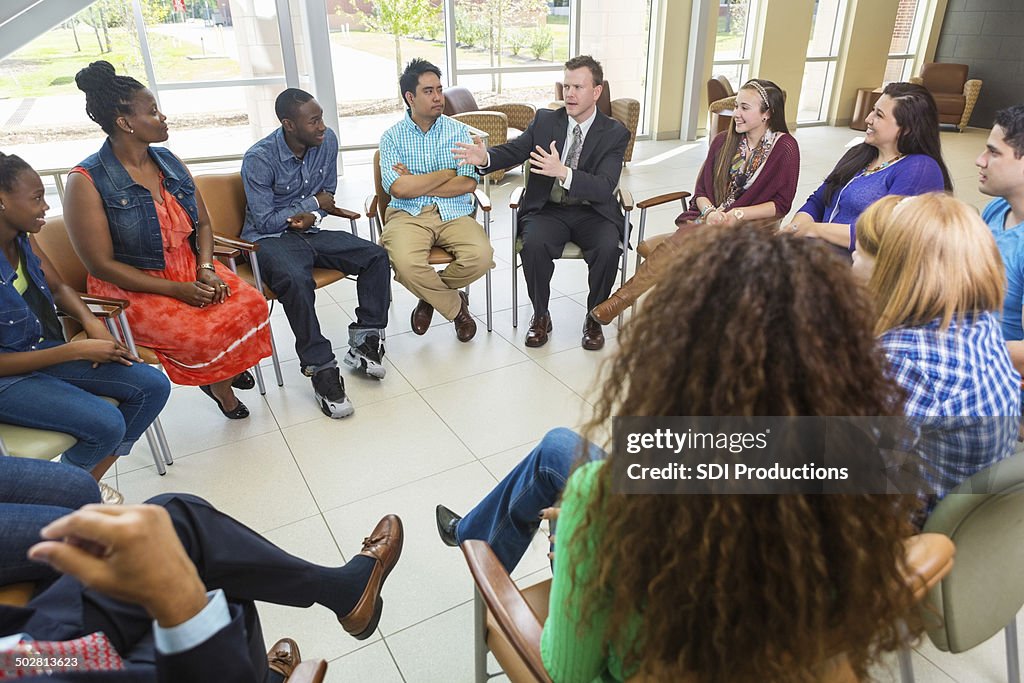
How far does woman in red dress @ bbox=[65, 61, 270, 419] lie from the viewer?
2213 millimetres

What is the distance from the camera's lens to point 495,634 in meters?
1.25

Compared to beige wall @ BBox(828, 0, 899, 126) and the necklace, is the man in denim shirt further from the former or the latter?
beige wall @ BBox(828, 0, 899, 126)

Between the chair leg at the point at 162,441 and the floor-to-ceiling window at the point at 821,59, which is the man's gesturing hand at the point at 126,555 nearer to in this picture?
the chair leg at the point at 162,441

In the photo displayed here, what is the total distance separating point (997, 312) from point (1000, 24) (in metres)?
9.90

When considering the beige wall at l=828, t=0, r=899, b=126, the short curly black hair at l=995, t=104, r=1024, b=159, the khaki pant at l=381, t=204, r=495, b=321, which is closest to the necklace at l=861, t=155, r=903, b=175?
the short curly black hair at l=995, t=104, r=1024, b=159

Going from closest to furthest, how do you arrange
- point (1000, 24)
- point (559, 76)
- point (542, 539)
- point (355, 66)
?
point (542, 539), point (355, 66), point (559, 76), point (1000, 24)

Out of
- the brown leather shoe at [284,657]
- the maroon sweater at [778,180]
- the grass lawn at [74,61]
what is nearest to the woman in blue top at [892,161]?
the maroon sweater at [778,180]

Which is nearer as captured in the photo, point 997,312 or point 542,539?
point 997,312

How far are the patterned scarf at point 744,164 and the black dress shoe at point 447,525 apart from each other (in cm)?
207

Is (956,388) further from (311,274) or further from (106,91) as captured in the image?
(106,91)

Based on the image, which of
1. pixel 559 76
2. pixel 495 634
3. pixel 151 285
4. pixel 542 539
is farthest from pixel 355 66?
pixel 495 634

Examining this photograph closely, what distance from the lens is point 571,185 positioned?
309cm

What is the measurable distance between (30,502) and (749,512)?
1585mm

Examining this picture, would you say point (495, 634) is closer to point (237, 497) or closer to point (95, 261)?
point (237, 497)
